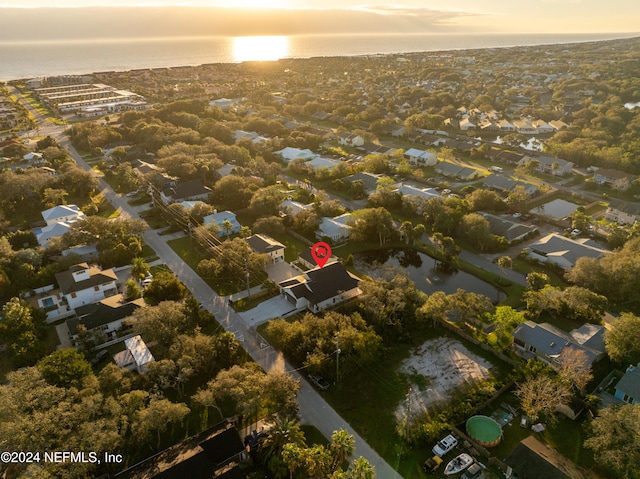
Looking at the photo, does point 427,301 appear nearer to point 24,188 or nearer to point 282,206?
point 282,206

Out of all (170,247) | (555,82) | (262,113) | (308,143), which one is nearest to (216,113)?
(262,113)

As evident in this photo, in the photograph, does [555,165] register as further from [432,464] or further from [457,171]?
[432,464]

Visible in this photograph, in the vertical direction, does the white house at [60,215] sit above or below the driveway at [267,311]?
above

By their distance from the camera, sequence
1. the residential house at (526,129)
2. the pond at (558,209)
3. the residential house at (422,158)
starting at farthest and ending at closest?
the residential house at (526,129), the residential house at (422,158), the pond at (558,209)

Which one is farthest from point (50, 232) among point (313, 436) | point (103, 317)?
point (313, 436)

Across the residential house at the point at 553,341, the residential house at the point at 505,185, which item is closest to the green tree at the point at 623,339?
the residential house at the point at 553,341

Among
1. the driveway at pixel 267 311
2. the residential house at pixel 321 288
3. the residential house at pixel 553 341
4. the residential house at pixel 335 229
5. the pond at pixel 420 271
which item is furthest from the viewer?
the residential house at pixel 335 229

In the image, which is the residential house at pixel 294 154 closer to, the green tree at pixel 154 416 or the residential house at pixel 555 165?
the residential house at pixel 555 165
